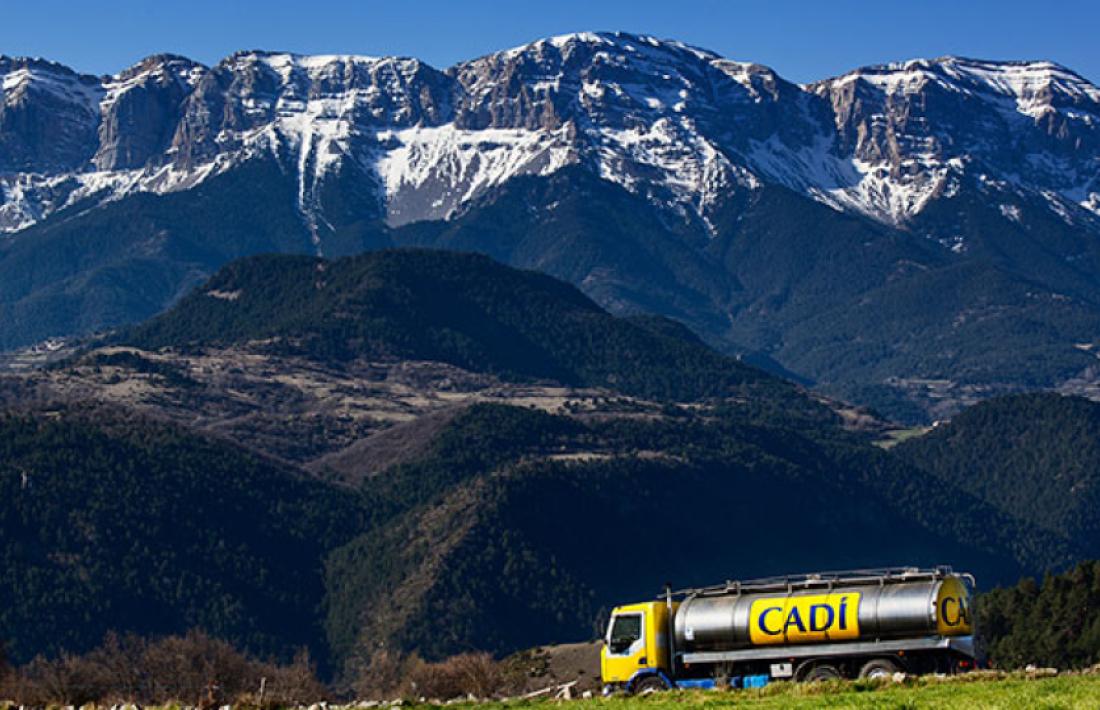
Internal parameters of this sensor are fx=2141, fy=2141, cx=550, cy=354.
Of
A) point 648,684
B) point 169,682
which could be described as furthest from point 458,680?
point 648,684

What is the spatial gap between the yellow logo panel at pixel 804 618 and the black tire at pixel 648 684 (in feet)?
15.7

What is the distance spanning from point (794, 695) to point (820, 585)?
13270mm

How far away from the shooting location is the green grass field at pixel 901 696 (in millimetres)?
73125

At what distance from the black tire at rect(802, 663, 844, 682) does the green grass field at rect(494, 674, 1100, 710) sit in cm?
554

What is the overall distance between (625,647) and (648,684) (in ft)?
7.41

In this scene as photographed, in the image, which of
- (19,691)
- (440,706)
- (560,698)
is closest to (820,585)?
(560,698)

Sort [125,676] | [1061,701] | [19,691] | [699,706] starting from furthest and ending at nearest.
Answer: [125,676] → [19,691] → [699,706] → [1061,701]

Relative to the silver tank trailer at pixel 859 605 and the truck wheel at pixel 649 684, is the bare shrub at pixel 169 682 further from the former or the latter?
the silver tank trailer at pixel 859 605

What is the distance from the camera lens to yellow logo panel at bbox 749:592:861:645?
92812 millimetres

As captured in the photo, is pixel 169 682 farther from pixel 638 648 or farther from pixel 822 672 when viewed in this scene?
pixel 822 672

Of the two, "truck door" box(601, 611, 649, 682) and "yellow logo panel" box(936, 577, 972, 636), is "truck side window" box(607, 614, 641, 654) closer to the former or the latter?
"truck door" box(601, 611, 649, 682)

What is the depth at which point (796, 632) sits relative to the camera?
308 ft

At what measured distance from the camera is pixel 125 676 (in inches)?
5866

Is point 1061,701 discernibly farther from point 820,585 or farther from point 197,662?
point 197,662
